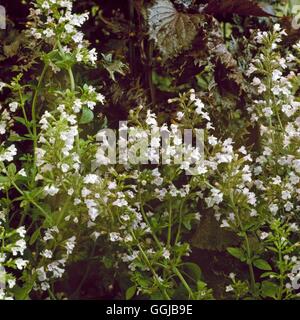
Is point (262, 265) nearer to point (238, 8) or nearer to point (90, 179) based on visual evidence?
point (90, 179)

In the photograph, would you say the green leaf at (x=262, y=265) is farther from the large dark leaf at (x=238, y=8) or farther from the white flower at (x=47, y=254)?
the large dark leaf at (x=238, y=8)

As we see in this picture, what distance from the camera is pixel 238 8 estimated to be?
1851 mm

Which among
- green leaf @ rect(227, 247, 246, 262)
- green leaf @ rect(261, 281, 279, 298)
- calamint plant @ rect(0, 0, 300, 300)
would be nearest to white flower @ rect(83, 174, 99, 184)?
calamint plant @ rect(0, 0, 300, 300)

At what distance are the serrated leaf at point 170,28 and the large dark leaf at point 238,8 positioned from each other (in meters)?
0.09

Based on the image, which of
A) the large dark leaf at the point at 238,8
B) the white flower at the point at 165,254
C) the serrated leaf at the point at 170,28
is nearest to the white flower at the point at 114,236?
the white flower at the point at 165,254

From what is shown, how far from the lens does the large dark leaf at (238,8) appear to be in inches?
71.9

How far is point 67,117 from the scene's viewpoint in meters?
1.50

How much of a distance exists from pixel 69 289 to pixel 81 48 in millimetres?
672

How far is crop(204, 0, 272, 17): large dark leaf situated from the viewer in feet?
5.99

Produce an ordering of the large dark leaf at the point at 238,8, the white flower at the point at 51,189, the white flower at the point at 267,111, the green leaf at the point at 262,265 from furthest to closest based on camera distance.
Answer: the large dark leaf at the point at 238,8
the white flower at the point at 267,111
the green leaf at the point at 262,265
the white flower at the point at 51,189

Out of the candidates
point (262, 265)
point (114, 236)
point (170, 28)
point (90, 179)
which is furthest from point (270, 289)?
point (170, 28)

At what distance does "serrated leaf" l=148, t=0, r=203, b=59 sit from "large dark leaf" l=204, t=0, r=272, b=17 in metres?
0.09

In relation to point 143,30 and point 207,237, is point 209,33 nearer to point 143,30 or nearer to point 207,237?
point 143,30
